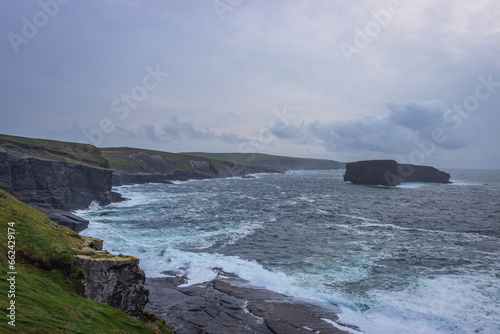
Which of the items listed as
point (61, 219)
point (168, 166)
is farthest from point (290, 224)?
point (168, 166)

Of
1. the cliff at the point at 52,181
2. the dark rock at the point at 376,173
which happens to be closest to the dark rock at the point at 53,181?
the cliff at the point at 52,181

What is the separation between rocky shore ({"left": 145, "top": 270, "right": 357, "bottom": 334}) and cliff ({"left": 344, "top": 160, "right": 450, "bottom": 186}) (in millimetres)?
116476

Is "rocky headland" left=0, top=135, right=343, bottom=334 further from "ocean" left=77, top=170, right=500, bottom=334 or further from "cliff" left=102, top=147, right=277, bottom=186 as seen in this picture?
"cliff" left=102, top=147, right=277, bottom=186

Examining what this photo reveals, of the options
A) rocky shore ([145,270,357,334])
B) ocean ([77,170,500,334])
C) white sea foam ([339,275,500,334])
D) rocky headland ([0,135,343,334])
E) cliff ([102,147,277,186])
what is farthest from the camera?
cliff ([102,147,277,186])

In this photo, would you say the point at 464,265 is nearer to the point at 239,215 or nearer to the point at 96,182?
the point at 239,215

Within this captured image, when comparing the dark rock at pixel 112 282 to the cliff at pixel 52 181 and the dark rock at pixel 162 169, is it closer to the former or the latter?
the cliff at pixel 52 181

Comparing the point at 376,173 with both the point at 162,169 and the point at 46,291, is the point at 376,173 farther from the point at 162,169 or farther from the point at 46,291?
the point at 46,291

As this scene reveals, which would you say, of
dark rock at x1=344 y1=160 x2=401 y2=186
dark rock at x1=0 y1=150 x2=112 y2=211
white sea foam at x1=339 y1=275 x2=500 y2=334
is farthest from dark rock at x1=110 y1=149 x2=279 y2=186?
white sea foam at x1=339 y1=275 x2=500 y2=334

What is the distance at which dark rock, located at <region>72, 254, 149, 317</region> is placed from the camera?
39.9 feet

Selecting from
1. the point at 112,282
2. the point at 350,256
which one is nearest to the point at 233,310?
the point at 112,282

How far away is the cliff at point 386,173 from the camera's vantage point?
395ft

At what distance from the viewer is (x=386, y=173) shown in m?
120

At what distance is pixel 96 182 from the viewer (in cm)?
5338

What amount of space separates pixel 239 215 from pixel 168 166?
97.4 m
